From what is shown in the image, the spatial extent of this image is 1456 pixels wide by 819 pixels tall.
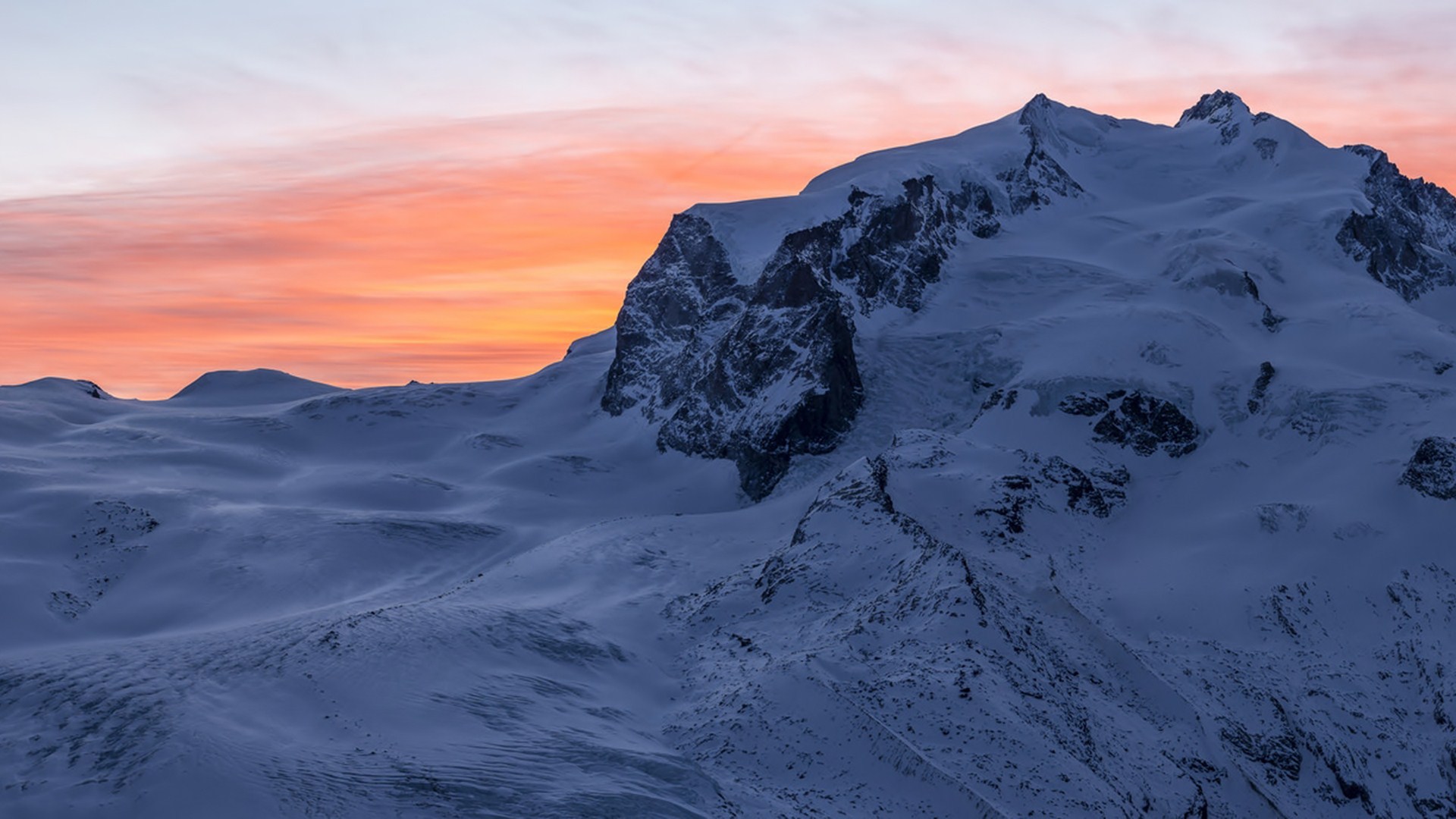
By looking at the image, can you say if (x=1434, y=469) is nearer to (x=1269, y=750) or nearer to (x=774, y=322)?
(x=1269, y=750)

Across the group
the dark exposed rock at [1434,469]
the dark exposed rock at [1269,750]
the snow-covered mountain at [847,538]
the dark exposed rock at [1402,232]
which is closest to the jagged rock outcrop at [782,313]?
the snow-covered mountain at [847,538]

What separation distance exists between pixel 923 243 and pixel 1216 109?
72245 mm

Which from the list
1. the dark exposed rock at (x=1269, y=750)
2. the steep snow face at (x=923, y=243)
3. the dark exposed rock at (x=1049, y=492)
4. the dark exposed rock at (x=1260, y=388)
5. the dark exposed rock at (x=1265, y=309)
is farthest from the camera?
the steep snow face at (x=923, y=243)

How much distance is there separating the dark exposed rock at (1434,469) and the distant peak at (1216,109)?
9830 centimetres

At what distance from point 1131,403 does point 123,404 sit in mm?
110128

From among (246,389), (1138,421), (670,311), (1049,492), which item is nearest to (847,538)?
(1049,492)

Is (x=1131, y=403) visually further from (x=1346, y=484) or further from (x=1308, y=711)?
(x=1308, y=711)

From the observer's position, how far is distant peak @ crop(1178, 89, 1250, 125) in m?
180

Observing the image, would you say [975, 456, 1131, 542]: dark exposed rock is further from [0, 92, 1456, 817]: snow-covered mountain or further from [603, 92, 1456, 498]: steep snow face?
[603, 92, 1456, 498]: steep snow face

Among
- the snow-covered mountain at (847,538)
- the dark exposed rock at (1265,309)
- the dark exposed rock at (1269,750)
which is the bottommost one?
the dark exposed rock at (1269,750)

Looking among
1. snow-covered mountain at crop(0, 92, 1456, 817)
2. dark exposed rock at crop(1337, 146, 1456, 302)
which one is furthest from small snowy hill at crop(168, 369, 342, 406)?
dark exposed rock at crop(1337, 146, 1456, 302)

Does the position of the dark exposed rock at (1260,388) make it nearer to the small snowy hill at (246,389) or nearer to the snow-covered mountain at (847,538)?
the snow-covered mountain at (847,538)

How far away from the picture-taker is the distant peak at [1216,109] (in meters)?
180

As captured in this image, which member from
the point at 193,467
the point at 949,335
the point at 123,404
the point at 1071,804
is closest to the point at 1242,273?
the point at 949,335
